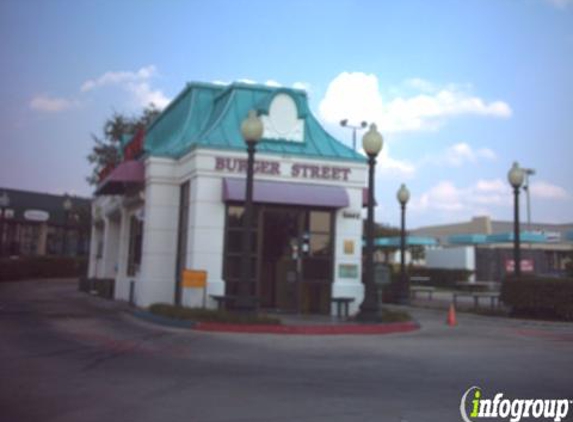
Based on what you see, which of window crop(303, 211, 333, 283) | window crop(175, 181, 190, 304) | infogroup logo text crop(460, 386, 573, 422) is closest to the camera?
infogroup logo text crop(460, 386, 573, 422)

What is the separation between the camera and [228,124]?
1945 centimetres

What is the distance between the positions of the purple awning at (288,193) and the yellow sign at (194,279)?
228 cm

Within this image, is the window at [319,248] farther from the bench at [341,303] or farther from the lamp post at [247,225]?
the lamp post at [247,225]

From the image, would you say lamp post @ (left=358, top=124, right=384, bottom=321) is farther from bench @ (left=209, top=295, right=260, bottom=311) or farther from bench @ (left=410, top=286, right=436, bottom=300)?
bench @ (left=410, top=286, right=436, bottom=300)

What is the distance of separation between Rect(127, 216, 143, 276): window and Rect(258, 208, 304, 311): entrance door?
16.0 ft

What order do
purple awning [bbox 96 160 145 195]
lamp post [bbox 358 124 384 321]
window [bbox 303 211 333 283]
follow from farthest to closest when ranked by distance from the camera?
purple awning [bbox 96 160 145 195], window [bbox 303 211 333 283], lamp post [bbox 358 124 384 321]

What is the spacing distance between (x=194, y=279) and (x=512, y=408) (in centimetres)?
1062

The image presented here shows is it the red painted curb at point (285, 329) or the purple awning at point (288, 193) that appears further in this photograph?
the purple awning at point (288, 193)

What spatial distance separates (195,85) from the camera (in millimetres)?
21984

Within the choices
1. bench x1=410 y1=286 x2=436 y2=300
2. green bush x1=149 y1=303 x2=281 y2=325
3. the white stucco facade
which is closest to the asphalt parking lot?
green bush x1=149 y1=303 x2=281 y2=325

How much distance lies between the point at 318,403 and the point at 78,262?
133 ft

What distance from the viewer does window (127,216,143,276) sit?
21.6m

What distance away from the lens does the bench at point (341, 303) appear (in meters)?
18.0

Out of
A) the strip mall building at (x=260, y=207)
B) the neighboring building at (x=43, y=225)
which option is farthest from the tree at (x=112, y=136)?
the strip mall building at (x=260, y=207)
